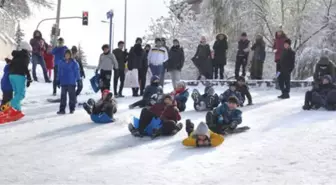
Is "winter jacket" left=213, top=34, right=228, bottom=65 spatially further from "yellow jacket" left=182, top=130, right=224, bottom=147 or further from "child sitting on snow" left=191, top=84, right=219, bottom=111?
"yellow jacket" left=182, top=130, right=224, bottom=147

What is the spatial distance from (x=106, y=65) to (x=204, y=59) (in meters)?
5.03

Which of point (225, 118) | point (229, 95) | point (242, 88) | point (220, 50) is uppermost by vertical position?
point (220, 50)

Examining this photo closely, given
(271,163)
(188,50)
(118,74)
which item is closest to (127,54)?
(118,74)

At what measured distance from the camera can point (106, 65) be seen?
16.1 meters

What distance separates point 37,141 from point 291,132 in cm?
484

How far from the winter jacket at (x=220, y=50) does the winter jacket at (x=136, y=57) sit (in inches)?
126

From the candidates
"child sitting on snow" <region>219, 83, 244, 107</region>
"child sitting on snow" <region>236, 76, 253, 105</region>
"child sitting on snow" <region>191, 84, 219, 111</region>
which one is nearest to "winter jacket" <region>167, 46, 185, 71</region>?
"child sitting on snow" <region>236, 76, 253, 105</region>

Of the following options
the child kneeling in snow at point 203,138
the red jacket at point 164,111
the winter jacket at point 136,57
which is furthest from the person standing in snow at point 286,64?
the child kneeling in snow at point 203,138

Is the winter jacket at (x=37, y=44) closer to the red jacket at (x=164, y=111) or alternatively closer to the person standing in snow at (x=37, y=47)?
the person standing in snow at (x=37, y=47)

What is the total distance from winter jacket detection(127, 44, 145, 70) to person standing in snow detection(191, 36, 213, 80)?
2.52 m

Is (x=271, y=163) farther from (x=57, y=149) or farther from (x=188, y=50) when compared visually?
(x=188, y=50)

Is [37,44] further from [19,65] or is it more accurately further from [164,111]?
[164,111]

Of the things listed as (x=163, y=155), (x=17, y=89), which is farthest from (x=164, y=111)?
(x=17, y=89)

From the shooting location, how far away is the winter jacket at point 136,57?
58.0 ft
